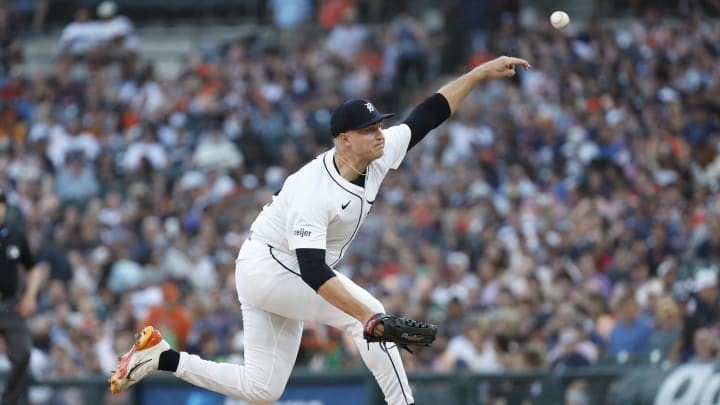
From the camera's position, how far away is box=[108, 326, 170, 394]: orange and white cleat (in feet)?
26.4

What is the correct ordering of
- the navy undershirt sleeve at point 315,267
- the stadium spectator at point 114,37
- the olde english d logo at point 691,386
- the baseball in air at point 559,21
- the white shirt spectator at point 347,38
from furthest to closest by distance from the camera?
1. the stadium spectator at point 114,37
2. the white shirt spectator at point 347,38
3. the olde english d logo at point 691,386
4. the baseball in air at point 559,21
5. the navy undershirt sleeve at point 315,267

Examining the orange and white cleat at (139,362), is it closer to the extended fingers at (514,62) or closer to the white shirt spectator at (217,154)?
the extended fingers at (514,62)

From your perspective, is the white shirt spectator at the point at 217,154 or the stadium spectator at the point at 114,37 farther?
the stadium spectator at the point at 114,37

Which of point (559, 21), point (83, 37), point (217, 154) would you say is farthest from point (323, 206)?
point (83, 37)

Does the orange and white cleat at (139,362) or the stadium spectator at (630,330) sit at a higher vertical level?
the orange and white cleat at (139,362)

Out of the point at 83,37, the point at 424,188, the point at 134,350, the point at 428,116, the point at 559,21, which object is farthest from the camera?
the point at 83,37

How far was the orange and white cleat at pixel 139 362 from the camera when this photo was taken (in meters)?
8.05

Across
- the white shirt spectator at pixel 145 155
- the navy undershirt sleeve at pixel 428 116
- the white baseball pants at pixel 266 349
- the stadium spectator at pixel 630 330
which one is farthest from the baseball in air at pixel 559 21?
the white shirt spectator at pixel 145 155

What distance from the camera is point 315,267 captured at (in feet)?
24.3

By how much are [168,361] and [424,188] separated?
8699mm

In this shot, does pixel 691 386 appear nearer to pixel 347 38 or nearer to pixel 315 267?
pixel 315 267

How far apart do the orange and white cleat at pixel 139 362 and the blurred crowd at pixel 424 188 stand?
318 cm

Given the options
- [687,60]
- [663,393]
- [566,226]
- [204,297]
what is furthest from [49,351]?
[687,60]

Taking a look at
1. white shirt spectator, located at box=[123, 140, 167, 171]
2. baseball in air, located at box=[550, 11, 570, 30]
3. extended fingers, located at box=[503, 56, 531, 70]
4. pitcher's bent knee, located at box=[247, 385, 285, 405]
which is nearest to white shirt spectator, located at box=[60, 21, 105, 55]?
white shirt spectator, located at box=[123, 140, 167, 171]
